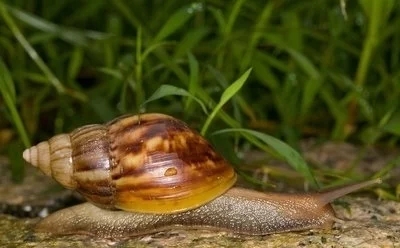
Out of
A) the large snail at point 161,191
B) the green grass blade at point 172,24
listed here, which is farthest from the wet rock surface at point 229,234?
the green grass blade at point 172,24

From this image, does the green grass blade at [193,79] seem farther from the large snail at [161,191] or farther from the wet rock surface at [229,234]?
the wet rock surface at [229,234]

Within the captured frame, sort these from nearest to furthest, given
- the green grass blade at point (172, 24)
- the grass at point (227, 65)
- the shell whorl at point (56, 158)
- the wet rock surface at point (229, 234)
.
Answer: the wet rock surface at point (229, 234)
the shell whorl at point (56, 158)
the green grass blade at point (172, 24)
the grass at point (227, 65)

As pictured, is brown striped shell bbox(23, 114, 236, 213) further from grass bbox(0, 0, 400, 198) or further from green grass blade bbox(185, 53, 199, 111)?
grass bbox(0, 0, 400, 198)

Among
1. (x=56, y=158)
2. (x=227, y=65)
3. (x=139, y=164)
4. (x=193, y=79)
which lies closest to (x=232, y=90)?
(x=193, y=79)

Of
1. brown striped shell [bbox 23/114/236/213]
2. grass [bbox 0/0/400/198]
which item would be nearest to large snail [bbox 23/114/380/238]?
brown striped shell [bbox 23/114/236/213]

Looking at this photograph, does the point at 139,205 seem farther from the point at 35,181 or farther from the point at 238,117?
the point at 35,181

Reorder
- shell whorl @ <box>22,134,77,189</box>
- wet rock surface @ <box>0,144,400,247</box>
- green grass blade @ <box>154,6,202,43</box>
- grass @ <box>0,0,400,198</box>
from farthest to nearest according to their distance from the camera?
grass @ <box>0,0,400,198</box> < green grass blade @ <box>154,6,202,43</box> < shell whorl @ <box>22,134,77,189</box> < wet rock surface @ <box>0,144,400,247</box>

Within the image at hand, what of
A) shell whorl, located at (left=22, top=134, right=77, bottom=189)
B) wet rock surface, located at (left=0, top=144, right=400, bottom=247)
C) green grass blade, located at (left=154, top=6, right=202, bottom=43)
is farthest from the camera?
green grass blade, located at (left=154, top=6, right=202, bottom=43)

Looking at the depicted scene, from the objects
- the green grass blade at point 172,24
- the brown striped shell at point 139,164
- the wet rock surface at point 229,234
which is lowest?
the wet rock surface at point 229,234
